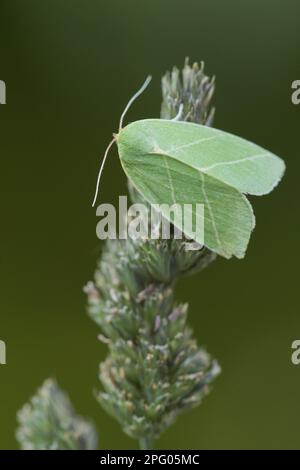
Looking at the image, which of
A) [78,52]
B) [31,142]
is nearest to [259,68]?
[78,52]

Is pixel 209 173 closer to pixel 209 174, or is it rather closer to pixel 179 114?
pixel 209 174

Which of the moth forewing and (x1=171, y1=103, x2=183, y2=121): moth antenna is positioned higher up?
(x1=171, y1=103, x2=183, y2=121): moth antenna

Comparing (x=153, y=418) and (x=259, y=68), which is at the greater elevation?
(x=259, y=68)

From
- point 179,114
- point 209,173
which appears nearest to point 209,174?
point 209,173

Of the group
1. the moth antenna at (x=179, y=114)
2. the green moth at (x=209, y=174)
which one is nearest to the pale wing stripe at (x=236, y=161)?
the green moth at (x=209, y=174)

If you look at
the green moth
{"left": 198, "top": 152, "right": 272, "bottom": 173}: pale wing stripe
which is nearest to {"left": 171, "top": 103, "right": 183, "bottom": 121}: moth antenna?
the green moth

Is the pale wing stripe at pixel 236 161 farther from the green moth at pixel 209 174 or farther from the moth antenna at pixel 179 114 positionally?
the moth antenna at pixel 179 114

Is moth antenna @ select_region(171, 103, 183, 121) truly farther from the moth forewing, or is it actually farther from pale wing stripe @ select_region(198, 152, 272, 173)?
pale wing stripe @ select_region(198, 152, 272, 173)
